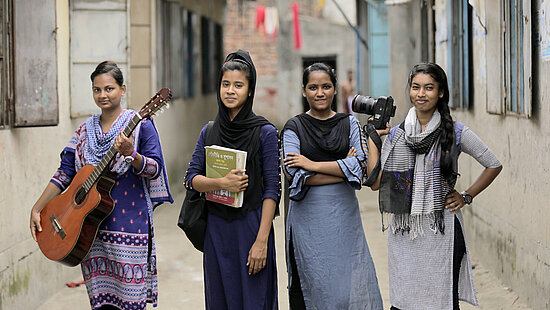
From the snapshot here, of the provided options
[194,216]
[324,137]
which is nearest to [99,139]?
[194,216]

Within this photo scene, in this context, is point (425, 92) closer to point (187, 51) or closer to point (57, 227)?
point (57, 227)

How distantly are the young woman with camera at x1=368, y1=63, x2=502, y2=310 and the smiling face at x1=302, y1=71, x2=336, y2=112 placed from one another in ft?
1.02

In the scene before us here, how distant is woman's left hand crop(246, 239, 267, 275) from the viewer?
158 inches

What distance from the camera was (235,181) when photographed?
13.1ft

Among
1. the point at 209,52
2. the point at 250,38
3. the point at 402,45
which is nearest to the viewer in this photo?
the point at 402,45

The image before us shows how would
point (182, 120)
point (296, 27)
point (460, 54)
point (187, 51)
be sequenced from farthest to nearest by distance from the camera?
point (296, 27) < point (187, 51) < point (182, 120) < point (460, 54)

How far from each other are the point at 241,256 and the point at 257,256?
0.10 meters

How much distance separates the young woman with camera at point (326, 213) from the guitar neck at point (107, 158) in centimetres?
77

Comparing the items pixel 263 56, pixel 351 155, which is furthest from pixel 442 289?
pixel 263 56

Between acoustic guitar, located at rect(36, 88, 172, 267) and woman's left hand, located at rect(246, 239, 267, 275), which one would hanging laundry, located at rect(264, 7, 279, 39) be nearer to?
acoustic guitar, located at rect(36, 88, 172, 267)

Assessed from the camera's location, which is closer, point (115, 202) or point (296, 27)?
point (115, 202)

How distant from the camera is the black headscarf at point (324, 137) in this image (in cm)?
432

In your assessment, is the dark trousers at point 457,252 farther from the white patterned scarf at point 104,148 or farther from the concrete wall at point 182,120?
the concrete wall at point 182,120

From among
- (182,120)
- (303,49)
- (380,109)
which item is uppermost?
(303,49)
